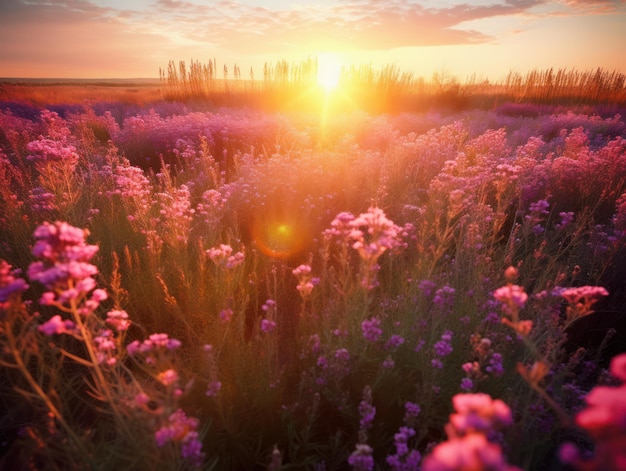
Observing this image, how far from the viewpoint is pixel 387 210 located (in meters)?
4.45

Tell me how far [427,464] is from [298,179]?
4303 mm

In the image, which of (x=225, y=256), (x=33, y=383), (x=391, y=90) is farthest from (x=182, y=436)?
(x=391, y=90)

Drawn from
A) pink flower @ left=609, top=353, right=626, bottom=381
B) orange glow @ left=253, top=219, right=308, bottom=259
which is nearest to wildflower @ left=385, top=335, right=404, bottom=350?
pink flower @ left=609, top=353, right=626, bottom=381

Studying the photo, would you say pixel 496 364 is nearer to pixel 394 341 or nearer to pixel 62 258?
pixel 394 341

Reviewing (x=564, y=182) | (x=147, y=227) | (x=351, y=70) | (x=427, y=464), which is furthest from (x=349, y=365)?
(x=351, y=70)

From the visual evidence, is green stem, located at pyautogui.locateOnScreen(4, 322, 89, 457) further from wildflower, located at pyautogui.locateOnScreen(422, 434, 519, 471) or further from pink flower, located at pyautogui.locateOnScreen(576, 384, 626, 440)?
pink flower, located at pyautogui.locateOnScreen(576, 384, 626, 440)

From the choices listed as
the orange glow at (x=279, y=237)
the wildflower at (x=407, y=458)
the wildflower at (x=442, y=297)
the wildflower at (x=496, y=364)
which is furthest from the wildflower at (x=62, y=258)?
the orange glow at (x=279, y=237)

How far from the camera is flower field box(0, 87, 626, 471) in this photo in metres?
1.29

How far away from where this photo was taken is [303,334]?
238cm

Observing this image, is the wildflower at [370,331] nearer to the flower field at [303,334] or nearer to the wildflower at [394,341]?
the flower field at [303,334]

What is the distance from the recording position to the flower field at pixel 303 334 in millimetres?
1288

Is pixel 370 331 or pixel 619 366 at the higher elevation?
pixel 619 366

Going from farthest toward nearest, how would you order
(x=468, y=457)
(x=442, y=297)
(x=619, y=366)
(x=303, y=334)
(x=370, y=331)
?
(x=303, y=334) → (x=442, y=297) → (x=370, y=331) → (x=619, y=366) → (x=468, y=457)

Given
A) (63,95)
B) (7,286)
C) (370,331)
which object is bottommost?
(370,331)
